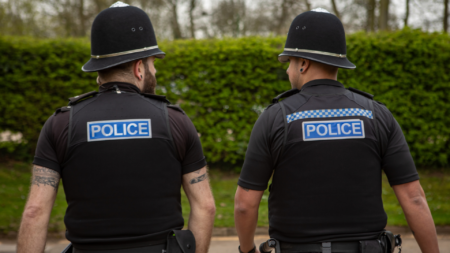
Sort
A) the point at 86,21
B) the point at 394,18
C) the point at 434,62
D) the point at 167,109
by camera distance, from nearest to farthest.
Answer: the point at 167,109 < the point at 434,62 < the point at 394,18 < the point at 86,21

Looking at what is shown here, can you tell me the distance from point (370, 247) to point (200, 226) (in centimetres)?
92

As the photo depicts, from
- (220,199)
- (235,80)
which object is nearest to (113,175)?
(220,199)

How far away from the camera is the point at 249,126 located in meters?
7.95

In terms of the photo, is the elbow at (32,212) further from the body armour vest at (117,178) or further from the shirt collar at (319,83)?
the shirt collar at (319,83)

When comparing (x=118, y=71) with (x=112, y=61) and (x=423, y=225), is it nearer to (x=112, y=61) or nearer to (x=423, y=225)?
(x=112, y=61)

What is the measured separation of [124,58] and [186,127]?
20.2 inches

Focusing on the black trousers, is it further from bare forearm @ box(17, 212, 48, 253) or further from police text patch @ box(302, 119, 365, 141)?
police text patch @ box(302, 119, 365, 141)

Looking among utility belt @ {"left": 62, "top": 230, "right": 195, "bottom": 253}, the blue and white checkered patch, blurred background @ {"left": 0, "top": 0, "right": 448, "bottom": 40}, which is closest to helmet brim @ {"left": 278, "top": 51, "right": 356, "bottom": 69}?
the blue and white checkered patch

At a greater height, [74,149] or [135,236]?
[74,149]

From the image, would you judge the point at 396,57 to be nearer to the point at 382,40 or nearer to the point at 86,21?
the point at 382,40

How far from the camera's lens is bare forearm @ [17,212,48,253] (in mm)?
1892

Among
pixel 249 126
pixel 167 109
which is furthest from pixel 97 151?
pixel 249 126

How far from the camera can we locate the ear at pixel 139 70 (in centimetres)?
218

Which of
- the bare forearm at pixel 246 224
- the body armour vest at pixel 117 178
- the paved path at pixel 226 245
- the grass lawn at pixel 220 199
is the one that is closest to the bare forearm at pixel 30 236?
the body armour vest at pixel 117 178
